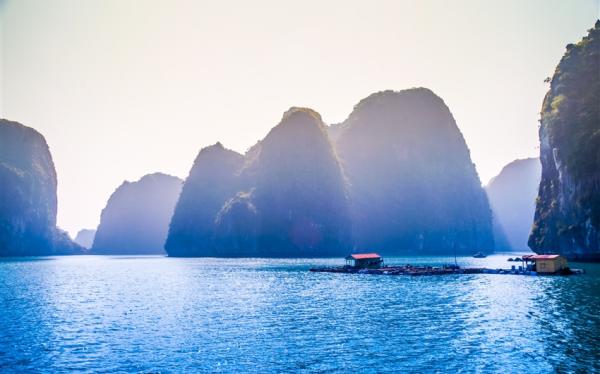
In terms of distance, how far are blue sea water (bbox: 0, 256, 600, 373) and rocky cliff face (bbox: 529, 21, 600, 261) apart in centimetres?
5193

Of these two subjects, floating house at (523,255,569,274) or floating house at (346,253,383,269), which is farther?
floating house at (346,253,383,269)

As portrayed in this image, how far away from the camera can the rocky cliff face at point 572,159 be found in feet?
372

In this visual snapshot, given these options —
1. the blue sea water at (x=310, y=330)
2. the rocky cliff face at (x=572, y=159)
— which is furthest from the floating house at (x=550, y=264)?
the rocky cliff face at (x=572, y=159)

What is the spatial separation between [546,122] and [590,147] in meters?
23.5

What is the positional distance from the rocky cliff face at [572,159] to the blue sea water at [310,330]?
5193 cm

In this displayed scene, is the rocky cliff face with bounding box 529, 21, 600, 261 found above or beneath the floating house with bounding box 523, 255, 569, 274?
above

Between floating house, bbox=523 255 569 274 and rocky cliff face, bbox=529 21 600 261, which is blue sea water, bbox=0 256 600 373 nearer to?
floating house, bbox=523 255 569 274

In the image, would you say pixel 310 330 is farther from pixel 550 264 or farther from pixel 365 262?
pixel 365 262

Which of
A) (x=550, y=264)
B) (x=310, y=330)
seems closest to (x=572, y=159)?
(x=550, y=264)

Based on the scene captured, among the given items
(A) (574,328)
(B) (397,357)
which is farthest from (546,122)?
(B) (397,357)

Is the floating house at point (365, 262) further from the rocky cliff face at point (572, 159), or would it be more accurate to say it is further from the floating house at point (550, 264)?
the rocky cliff face at point (572, 159)

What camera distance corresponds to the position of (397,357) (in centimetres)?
3062

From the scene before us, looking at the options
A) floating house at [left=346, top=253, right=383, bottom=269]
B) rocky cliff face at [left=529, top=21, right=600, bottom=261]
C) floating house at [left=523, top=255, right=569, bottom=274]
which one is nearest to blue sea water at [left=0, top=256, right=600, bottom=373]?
floating house at [left=523, top=255, right=569, bottom=274]

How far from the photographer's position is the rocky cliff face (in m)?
114
